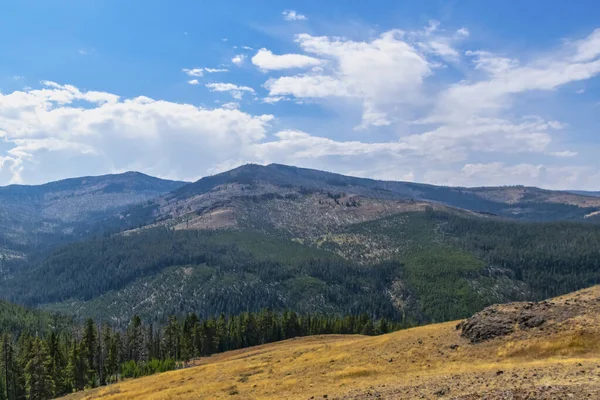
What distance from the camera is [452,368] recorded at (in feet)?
139

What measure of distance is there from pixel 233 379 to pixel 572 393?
45.8m

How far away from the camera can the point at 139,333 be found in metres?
130

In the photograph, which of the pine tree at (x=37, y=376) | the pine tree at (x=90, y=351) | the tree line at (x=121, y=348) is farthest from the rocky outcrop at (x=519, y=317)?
the pine tree at (x=90, y=351)

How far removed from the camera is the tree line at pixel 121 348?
9538 cm

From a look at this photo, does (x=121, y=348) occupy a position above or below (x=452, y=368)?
below

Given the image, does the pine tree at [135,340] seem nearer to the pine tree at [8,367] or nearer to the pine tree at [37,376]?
the pine tree at [8,367]

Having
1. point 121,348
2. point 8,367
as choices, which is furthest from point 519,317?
point 121,348

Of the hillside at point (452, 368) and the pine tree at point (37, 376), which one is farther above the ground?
the hillside at point (452, 368)

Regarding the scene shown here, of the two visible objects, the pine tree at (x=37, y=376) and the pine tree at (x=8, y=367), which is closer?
the pine tree at (x=37, y=376)

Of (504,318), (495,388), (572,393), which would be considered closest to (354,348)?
(504,318)

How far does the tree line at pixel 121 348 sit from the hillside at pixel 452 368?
3894 cm

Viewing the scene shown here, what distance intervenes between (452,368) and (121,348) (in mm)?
115247

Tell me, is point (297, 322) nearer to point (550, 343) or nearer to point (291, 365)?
point (291, 365)

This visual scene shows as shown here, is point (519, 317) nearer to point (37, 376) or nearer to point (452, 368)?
point (452, 368)
